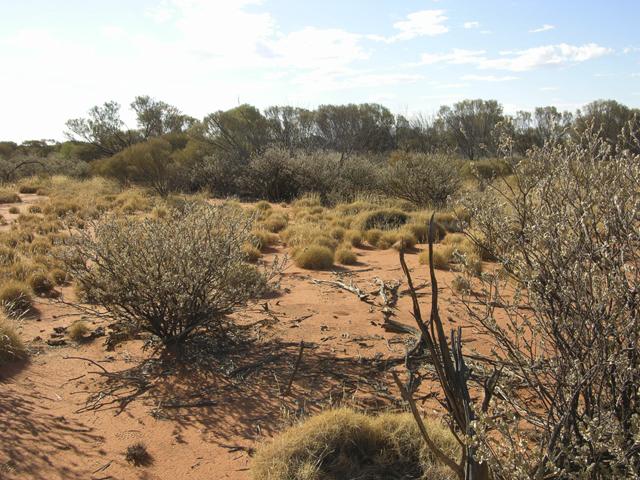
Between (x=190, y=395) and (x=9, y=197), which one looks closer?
(x=190, y=395)

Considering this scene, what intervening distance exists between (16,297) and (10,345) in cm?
203

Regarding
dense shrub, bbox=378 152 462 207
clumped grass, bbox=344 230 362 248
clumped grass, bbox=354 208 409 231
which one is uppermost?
dense shrub, bbox=378 152 462 207

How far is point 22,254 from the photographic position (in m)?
10.3

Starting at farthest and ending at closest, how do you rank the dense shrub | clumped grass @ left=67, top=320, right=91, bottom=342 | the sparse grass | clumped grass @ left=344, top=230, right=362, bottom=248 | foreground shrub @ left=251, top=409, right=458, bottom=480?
the dense shrub → clumped grass @ left=344, top=230, right=362, bottom=248 → clumped grass @ left=67, top=320, right=91, bottom=342 → the sparse grass → foreground shrub @ left=251, top=409, right=458, bottom=480

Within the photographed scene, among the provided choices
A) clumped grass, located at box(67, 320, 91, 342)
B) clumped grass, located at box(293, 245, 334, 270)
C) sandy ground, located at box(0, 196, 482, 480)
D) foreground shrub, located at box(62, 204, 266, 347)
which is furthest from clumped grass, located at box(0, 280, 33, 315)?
clumped grass, located at box(293, 245, 334, 270)

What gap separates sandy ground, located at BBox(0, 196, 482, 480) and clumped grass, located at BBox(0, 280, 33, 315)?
0.43 metres

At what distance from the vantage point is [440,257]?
9164 mm

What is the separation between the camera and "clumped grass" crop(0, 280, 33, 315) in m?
7.05

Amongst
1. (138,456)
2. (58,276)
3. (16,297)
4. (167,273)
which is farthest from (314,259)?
(138,456)

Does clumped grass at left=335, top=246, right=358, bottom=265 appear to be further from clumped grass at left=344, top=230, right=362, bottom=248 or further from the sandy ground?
the sandy ground

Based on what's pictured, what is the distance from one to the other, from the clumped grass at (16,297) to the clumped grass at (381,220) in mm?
7215

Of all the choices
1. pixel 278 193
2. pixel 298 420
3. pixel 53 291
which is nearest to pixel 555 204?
pixel 298 420

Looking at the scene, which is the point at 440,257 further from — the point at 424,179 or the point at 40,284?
the point at 424,179

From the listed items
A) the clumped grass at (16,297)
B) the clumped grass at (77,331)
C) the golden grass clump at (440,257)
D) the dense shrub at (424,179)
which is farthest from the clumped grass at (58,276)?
the dense shrub at (424,179)
